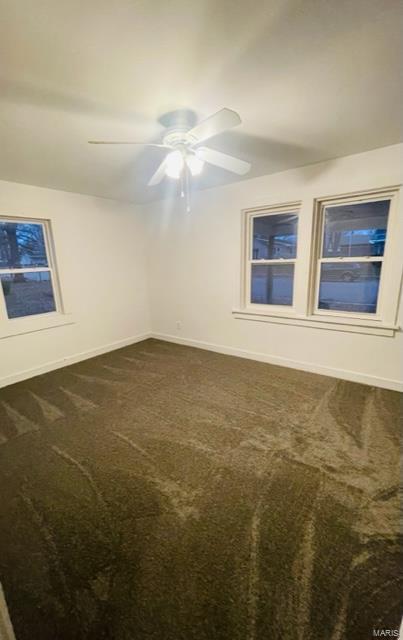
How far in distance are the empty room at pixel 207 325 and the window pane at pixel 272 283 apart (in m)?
0.04

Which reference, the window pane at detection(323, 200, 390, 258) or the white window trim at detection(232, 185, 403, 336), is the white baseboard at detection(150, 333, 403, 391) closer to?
the white window trim at detection(232, 185, 403, 336)

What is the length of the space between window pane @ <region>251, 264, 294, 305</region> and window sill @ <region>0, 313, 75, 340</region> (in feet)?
8.15

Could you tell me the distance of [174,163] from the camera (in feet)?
6.44

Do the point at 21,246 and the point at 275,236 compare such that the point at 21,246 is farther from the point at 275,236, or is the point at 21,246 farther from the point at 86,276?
the point at 275,236

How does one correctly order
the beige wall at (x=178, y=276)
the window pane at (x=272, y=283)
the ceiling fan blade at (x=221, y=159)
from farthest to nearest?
the window pane at (x=272, y=283) < the beige wall at (x=178, y=276) < the ceiling fan blade at (x=221, y=159)

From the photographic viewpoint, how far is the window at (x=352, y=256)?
2.70 m

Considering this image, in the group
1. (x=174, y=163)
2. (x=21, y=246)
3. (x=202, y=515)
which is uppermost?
(x=174, y=163)

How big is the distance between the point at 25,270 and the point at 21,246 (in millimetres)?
287

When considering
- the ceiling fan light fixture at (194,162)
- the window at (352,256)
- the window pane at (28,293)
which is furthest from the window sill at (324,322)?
the window pane at (28,293)

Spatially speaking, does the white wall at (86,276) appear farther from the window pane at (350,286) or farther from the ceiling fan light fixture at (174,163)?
the window pane at (350,286)

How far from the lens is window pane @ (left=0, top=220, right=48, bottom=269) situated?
3061mm

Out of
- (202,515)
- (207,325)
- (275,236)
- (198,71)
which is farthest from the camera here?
(207,325)

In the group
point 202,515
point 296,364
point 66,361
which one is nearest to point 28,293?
point 66,361

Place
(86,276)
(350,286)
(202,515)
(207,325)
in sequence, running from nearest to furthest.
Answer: (202,515) < (350,286) < (86,276) < (207,325)
